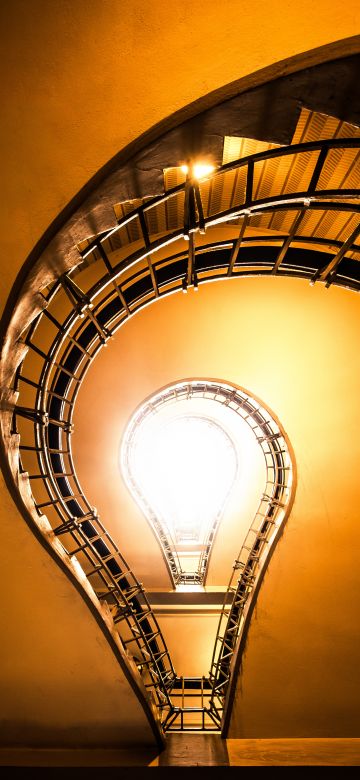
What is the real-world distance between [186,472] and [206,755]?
6172 millimetres

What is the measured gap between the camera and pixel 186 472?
420 inches

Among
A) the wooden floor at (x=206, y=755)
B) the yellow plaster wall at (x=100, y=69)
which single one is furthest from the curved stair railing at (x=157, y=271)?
the wooden floor at (x=206, y=755)

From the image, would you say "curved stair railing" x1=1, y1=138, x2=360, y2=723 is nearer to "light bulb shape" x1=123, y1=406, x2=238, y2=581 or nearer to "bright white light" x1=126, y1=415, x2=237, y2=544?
"light bulb shape" x1=123, y1=406, x2=238, y2=581

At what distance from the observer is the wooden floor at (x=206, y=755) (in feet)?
14.9

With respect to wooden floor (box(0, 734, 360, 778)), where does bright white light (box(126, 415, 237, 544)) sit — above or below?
above

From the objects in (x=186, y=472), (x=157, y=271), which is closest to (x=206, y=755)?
(x=157, y=271)

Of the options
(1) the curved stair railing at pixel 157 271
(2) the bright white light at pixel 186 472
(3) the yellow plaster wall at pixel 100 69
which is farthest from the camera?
(2) the bright white light at pixel 186 472

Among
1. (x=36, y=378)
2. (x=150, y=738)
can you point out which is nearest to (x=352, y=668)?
(x=150, y=738)

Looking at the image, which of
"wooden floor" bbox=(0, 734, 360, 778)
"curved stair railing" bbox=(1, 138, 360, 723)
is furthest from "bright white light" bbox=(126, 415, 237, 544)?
"wooden floor" bbox=(0, 734, 360, 778)

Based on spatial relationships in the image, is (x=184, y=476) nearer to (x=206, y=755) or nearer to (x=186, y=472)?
(x=186, y=472)

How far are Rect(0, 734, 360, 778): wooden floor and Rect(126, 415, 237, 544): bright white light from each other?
3.78 meters

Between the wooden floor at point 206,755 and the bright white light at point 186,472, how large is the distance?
3.78m

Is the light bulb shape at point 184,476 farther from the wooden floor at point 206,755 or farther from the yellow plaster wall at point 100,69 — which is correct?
the yellow plaster wall at point 100,69

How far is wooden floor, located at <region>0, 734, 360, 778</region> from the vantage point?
4.55 m
